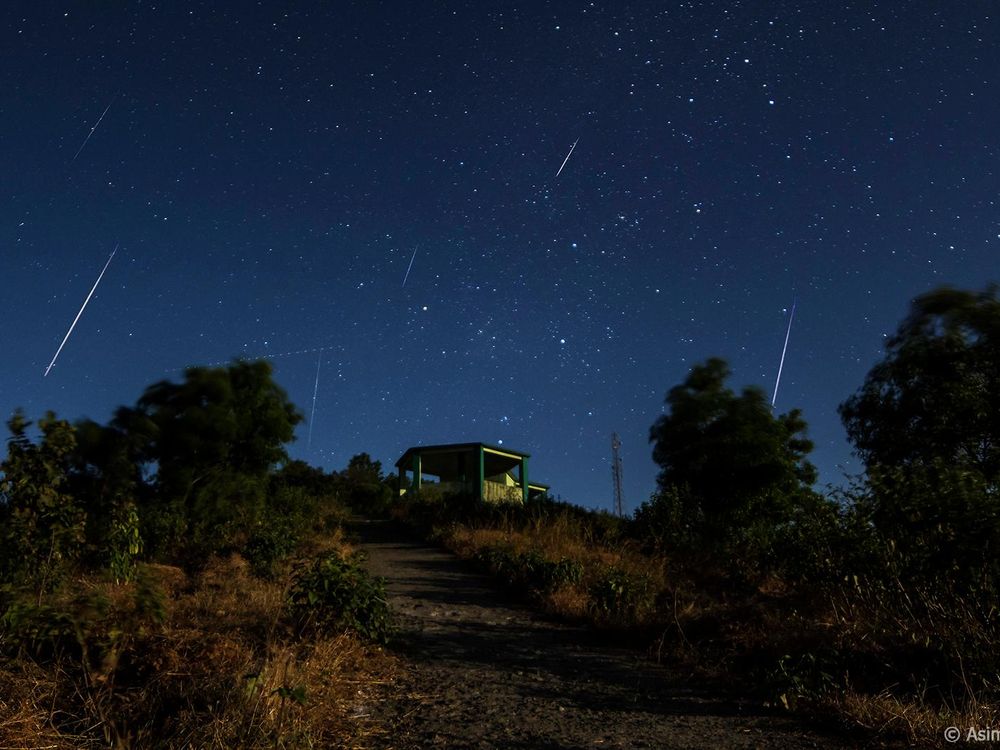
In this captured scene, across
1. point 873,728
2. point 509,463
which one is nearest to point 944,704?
point 873,728

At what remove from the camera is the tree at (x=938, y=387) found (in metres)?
18.8

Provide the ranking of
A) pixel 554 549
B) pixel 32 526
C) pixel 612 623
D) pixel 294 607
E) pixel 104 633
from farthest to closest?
pixel 554 549 → pixel 612 623 → pixel 294 607 → pixel 32 526 → pixel 104 633

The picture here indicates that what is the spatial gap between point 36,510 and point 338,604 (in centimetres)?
273

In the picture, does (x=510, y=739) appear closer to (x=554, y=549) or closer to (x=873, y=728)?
(x=873, y=728)

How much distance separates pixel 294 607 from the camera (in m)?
6.28

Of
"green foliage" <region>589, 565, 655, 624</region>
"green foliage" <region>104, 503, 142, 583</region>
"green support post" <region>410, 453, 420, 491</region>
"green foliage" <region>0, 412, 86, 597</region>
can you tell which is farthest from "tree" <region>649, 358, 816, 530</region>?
"green foliage" <region>0, 412, 86, 597</region>

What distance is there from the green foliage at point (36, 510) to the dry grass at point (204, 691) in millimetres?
985

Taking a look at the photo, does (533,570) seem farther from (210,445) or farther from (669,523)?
(210,445)

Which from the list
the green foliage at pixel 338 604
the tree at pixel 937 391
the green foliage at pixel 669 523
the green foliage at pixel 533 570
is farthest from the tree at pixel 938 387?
the green foliage at pixel 338 604

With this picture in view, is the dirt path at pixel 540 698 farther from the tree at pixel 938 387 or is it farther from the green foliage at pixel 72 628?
the tree at pixel 938 387

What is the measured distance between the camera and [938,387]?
1972cm

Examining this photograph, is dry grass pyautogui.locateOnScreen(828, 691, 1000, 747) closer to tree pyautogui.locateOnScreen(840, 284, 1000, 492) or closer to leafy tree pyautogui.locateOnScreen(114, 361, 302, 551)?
leafy tree pyautogui.locateOnScreen(114, 361, 302, 551)

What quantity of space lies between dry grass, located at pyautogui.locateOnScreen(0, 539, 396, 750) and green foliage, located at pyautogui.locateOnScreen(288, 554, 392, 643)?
0.17m

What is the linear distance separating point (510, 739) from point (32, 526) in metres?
4.40
